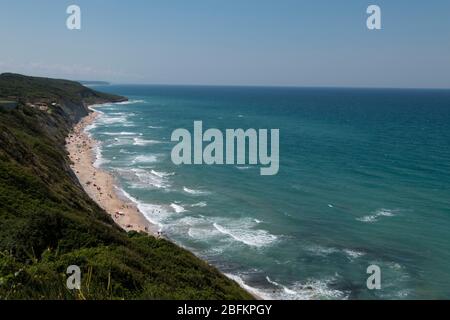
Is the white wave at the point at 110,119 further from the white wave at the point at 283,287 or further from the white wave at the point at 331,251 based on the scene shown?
the white wave at the point at 283,287

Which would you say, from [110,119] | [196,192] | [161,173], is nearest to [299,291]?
[196,192]

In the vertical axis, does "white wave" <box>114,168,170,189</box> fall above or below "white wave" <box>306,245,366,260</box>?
above

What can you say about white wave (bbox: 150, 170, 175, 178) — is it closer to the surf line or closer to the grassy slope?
the surf line

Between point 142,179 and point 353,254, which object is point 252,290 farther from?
point 142,179

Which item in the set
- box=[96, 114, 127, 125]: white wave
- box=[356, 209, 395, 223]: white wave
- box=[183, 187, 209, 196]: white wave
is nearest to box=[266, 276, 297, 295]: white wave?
box=[356, 209, 395, 223]: white wave

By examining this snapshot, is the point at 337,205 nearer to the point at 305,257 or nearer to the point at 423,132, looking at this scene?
the point at 305,257

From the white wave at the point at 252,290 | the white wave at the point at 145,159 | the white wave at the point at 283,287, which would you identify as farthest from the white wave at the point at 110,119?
the white wave at the point at 283,287
